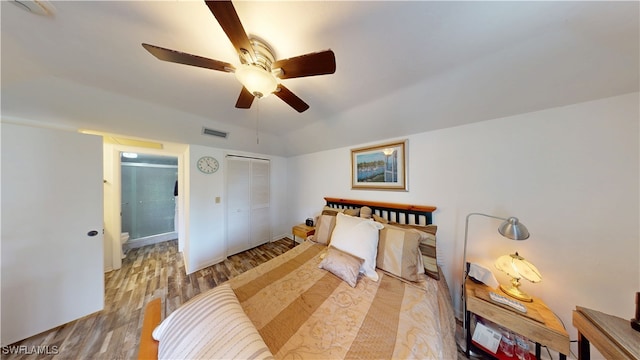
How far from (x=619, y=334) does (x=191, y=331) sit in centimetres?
208

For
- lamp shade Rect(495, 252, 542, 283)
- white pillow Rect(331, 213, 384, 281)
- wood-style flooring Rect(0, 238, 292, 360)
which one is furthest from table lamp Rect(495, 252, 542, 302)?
wood-style flooring Rect(0, 238, 292, 360)

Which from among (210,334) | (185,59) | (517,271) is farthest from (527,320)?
(185,59)

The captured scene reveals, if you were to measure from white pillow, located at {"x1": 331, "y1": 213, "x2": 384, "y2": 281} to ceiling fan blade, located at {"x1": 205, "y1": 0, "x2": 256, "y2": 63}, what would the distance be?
1.71 metres

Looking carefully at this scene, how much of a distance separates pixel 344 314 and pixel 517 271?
1426 mm

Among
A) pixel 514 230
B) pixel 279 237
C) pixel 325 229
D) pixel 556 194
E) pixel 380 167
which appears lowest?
pixel 279 237

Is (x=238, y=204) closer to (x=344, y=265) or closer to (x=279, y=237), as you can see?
(x=279, y=237)

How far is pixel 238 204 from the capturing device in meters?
3.14

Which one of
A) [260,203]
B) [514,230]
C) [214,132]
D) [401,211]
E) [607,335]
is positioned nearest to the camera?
[607,335]

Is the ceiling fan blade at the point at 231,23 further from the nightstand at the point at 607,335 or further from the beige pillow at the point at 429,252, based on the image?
the nightstand at the point at 607,335

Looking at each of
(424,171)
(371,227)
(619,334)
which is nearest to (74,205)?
(371,227)

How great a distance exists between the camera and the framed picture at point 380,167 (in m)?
2.18

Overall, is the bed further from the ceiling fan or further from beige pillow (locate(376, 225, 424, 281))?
the ceiling fan

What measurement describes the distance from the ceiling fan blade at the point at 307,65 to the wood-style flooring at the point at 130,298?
2.63 m

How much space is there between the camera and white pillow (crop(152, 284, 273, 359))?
74 centimetres
